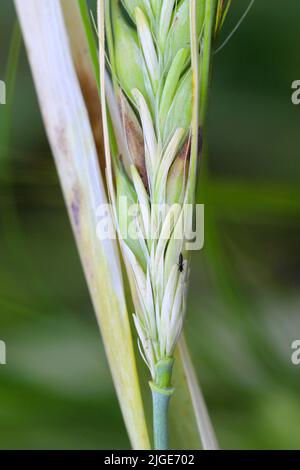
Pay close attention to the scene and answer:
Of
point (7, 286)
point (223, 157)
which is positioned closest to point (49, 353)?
point (7, 286)

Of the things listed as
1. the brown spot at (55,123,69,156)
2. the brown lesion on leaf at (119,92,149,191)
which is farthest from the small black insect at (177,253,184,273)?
the brown spot at (55,123,69,156)

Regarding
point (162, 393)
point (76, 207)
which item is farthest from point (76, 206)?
point (162, 393)

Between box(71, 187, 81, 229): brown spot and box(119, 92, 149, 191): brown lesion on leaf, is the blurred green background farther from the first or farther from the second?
box(119, 92, 149, 191): brown lesion on leaf

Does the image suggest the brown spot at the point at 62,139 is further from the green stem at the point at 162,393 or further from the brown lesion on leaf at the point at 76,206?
the green stem at the point at 162,393

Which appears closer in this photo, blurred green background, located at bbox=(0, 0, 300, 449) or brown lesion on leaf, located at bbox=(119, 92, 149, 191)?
brown lesion on leaf, located at bbox=(119, 92, 149, 191)

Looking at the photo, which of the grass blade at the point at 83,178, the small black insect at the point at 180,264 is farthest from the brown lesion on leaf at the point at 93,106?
the small black insect at the point at 180,264
